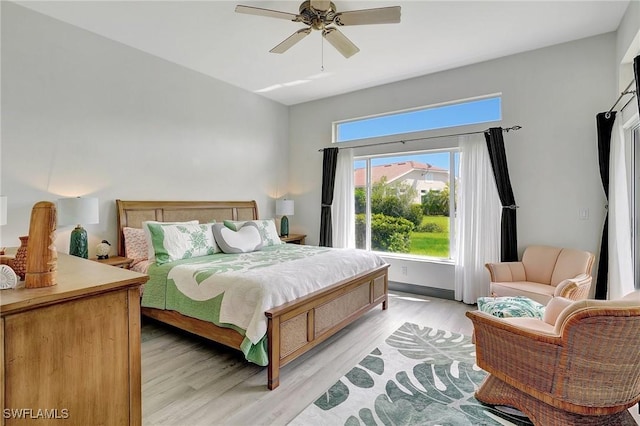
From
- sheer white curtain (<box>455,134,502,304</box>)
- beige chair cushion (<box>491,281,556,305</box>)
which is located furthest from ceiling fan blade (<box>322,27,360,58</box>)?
beige chair cushion (<box>491,281,556,305</box>)

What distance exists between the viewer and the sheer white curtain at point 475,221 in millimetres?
4016

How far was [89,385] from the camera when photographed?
1.20 m

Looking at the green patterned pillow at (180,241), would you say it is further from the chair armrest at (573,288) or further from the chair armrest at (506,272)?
the chair armrest at (573,288)

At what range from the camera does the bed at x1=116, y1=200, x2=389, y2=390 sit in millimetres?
2346

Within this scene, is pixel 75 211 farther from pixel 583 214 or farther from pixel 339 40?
pixel 583 214

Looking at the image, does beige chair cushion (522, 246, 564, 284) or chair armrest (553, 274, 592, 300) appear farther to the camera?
beige chair cushion (522, 246, 564, 284)

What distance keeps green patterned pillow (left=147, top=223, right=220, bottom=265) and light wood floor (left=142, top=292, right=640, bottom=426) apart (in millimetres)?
812

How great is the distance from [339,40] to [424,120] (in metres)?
2.21

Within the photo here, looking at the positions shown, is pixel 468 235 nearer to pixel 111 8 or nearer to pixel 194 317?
pixel 194 317

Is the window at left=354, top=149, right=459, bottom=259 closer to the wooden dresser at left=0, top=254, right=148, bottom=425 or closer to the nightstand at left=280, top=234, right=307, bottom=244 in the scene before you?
the nightstand at left=280, top=234, right=307, bottom=244

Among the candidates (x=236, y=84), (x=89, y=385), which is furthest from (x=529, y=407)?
(x=236, y=84)

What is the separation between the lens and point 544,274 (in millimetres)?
3520

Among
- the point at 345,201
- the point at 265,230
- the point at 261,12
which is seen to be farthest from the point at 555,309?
the point at 345,201

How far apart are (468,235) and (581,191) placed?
128cm
